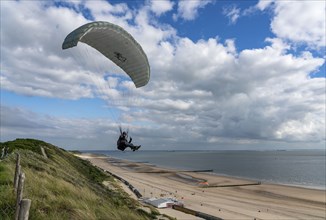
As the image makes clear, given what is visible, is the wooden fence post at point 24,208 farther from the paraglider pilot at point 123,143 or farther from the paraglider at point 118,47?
the paraglider pilot at point 123,143

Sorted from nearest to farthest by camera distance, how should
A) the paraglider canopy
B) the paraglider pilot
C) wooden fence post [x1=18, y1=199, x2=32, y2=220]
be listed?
wooden fence post [x1=18, y1=199, x2=32, y2=220]
the paraglider canopy
the paraglider pilot

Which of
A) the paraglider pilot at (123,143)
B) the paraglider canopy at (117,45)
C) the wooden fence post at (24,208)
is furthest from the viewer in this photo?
the paraglider pilot at (123,143)

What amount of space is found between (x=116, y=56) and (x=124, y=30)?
234cm

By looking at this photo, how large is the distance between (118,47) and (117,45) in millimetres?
156

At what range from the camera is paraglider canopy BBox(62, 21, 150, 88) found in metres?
14.9

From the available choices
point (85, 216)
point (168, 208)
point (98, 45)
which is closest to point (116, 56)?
point (98, 45)

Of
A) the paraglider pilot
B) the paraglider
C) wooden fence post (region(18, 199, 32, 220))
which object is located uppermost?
the paraglider

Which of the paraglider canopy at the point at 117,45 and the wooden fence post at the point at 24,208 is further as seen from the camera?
the paraglider canopy at the point at 117,45

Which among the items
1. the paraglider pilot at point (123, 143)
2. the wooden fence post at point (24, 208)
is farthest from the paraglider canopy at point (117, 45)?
the wooden fence post at point (24, 208)

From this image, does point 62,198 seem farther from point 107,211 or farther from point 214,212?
point 214,212

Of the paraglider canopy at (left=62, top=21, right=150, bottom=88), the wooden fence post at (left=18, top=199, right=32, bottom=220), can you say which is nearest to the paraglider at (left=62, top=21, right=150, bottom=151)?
the paraglider canopy at (left=62, top=21, right=150, bottom=88)

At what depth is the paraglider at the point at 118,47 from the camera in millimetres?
14930

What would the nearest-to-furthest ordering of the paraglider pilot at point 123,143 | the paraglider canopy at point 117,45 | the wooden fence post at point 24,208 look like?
the wooden fence post at point 24,208, the paraglider canopy at point 117,45, the paraglider pilot at point 123,143

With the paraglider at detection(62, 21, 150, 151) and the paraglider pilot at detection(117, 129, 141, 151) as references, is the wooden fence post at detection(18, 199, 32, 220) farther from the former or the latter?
the paraglider pilot at detection(117, 129, 141, 151)
